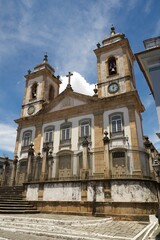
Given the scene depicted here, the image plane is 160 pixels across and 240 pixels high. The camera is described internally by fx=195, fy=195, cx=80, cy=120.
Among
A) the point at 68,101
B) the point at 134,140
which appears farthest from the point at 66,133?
the point at 134,140

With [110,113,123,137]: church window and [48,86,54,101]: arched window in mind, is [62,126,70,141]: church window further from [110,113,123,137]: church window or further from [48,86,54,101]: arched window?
[48,86,54,101]: arched window

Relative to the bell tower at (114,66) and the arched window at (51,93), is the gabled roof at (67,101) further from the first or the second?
the arched window at (51,93)

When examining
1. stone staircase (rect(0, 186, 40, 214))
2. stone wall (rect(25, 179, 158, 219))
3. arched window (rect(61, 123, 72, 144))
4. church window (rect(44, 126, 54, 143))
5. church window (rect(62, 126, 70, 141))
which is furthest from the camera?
church window (rect(44, 126, 54, 143))

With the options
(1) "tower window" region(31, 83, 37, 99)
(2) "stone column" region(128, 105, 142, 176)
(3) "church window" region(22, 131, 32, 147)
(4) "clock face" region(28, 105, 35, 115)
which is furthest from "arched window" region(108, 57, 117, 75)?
(3) "church window" region(22, 131, 32, 147)

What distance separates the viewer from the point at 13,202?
12.8 m

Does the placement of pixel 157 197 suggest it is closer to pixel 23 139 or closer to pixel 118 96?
pixel 118 96

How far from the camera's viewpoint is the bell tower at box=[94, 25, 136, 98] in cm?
1950

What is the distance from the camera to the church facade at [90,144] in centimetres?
1090

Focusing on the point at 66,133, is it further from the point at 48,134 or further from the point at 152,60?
the point at 152,60

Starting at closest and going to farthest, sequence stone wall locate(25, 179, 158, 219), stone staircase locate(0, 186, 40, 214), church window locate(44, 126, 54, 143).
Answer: stone wall locate(25, 179, 158, 219)
stone staircase locate(0, 186, 40, 214)
church window locate(44, 126, 54, 143)

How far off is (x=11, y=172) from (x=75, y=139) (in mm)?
6364

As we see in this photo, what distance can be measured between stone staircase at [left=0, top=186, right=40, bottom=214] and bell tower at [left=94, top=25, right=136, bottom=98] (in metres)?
11.8

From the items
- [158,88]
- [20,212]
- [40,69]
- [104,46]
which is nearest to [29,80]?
[40,69]

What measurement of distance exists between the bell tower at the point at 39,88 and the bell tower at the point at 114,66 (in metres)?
7.51
